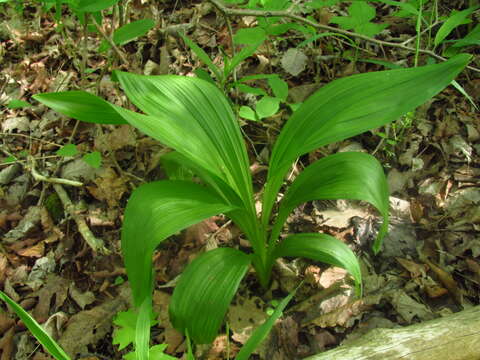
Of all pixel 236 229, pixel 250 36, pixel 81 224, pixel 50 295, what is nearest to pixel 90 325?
pixel 50 295

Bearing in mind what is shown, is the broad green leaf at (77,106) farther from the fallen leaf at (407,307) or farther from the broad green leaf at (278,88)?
the fallen leaf at (407,307)

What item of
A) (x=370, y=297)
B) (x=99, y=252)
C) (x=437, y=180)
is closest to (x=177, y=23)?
(x=99, y=252)

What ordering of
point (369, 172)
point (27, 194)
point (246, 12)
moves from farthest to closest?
point (27, 194)
point (246, 12)
point (369, 172)

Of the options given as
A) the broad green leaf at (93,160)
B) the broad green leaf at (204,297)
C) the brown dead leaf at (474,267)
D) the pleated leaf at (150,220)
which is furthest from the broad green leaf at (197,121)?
the brown dead leaf at (474,267)

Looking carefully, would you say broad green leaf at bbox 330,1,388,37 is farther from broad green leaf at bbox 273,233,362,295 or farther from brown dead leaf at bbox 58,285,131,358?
brown dead leaf at bbox 58,285,131,358

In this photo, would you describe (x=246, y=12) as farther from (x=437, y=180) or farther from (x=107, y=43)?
(x=437, y=180)

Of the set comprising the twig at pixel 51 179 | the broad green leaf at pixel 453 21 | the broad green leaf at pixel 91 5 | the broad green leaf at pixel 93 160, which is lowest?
the twig at pixel 51 179
